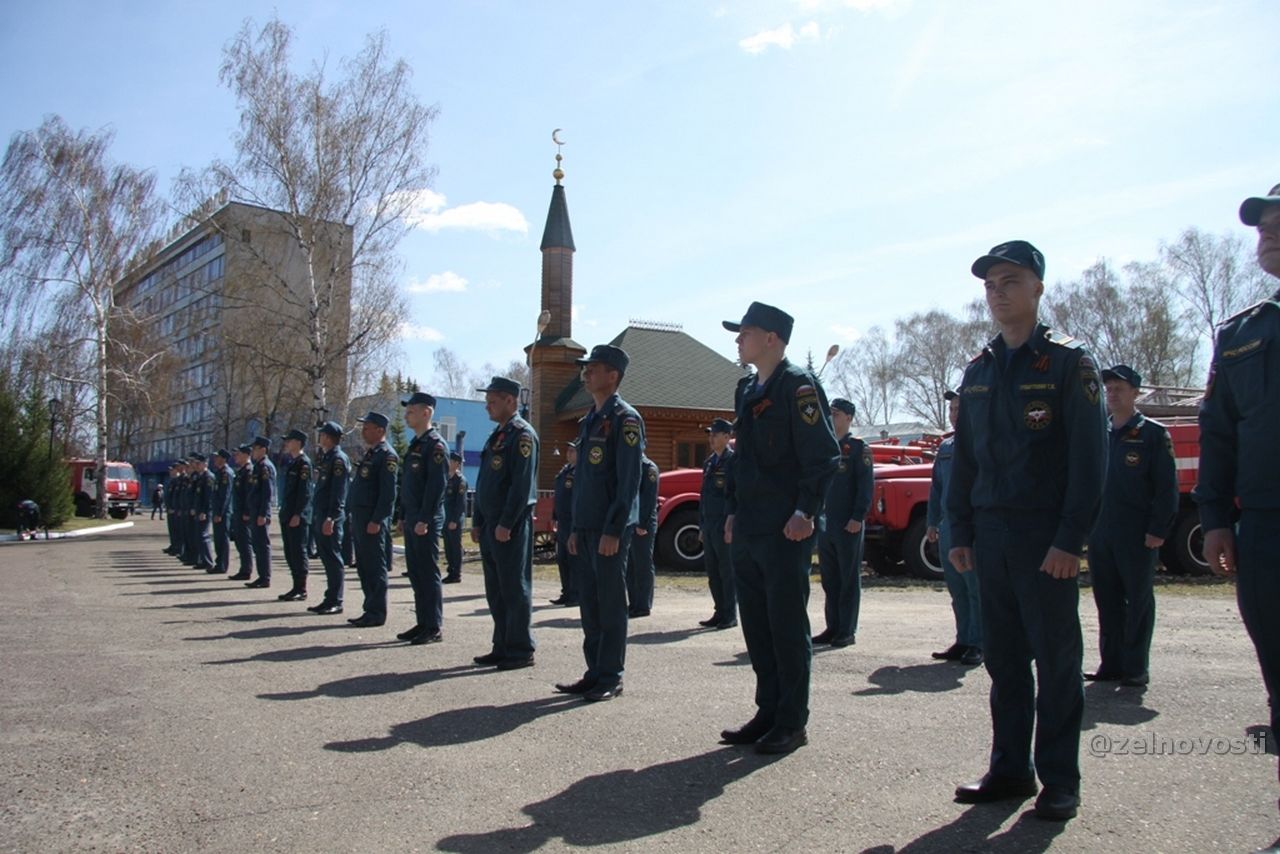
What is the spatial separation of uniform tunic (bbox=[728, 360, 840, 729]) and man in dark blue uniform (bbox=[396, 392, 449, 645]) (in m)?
3.83

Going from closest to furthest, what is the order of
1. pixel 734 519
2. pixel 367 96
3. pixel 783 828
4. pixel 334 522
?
pixel 783 828, pixel 734 519, pixel 334 522, pixel 367 96

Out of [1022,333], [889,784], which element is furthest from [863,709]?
[1022,333]

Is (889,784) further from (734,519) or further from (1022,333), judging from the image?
(1022,333)

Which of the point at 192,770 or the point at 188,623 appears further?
the point at 188,623

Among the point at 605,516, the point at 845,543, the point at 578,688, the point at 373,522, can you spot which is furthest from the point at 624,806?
the point at 373,522

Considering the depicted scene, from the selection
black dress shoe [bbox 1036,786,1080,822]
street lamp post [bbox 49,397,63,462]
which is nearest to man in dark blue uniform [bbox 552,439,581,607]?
black dress shoe [bbox 1036,786,1080,822]

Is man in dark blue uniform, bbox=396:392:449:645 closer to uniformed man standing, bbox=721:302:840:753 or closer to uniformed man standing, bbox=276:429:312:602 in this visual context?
uniformed man standing, bbox=276:429:312:602

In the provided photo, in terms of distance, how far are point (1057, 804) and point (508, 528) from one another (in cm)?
404

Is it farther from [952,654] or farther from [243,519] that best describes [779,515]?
[243,519]

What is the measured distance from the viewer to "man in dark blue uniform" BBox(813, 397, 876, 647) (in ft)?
24.5

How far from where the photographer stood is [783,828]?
127 inches

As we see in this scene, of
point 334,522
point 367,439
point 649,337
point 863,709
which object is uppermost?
point 649,337

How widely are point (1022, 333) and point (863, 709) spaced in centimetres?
233

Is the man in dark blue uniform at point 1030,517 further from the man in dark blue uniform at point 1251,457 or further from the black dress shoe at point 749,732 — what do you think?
the black dress shoe at point 749,732
